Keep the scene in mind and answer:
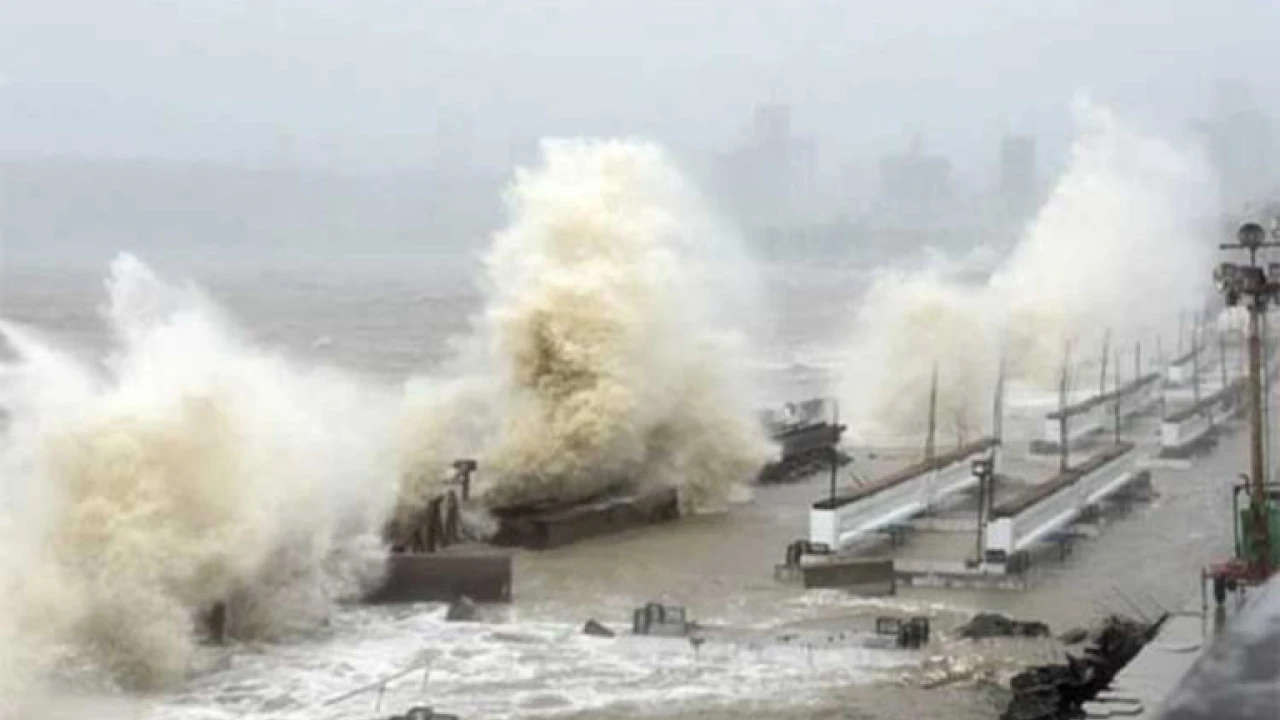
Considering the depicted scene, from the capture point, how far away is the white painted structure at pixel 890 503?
75.1 feet

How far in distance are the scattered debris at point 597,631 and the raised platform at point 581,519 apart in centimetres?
556

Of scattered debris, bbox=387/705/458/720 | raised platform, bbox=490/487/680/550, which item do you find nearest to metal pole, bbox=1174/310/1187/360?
raised platform, bbox=490/487/680/550

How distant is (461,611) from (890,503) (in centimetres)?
748

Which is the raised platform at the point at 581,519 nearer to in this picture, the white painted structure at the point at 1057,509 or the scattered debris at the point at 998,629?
the white painted structure at the point at 1057,509

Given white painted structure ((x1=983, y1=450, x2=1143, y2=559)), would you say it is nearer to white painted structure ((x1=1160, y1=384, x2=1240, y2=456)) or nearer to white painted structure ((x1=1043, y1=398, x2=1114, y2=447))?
white painted structure ((x1=1160, y1=384, x2=1240, y2=456))

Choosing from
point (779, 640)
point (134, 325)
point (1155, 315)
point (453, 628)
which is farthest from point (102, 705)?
point (1155, 315)

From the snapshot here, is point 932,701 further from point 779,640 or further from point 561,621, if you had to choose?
point 561,621

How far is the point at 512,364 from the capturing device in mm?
29719

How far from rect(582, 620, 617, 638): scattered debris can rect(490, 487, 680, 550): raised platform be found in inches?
219

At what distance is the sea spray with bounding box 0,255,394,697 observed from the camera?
17594 mm

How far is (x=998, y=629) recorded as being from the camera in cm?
1852

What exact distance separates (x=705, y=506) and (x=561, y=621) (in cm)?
939

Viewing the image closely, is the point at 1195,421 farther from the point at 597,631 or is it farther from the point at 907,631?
the point at 597,631

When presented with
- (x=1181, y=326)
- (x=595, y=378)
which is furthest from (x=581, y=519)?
(x=1181, y=326)
